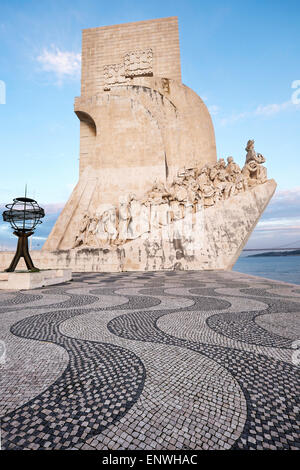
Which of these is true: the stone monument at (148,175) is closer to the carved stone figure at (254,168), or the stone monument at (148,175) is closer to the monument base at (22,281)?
the carved stone figure at (254,168)

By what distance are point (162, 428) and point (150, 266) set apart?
8.48m

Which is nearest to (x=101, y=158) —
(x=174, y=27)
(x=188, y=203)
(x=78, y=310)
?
(x=188, y=203)

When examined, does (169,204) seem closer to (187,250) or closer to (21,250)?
(187,250)

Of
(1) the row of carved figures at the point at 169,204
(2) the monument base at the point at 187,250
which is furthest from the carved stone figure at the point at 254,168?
(2) the monument base at the point at 187,250

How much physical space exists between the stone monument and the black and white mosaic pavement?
7.02 m

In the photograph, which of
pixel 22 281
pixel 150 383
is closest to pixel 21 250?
pixel 22 281

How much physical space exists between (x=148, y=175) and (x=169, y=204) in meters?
3.54

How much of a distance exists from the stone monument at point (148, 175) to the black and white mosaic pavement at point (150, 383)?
7.02 m

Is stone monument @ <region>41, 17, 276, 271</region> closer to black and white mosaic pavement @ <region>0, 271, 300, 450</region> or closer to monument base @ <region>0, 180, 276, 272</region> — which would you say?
monument base @ <region>0, 180, 276, 272</region>

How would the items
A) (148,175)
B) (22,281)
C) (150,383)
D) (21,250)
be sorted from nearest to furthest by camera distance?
(150,383), (22,281), (21,250), (148,175)

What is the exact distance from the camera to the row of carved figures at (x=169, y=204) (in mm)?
10070

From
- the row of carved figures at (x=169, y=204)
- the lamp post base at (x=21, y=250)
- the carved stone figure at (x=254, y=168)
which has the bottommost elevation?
the lamp post base at (x=21, y=250)

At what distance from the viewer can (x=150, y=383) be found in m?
1.21

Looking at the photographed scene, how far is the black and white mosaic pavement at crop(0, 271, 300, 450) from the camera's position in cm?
86
